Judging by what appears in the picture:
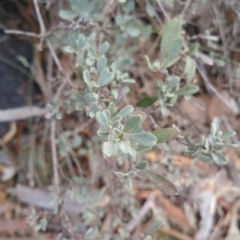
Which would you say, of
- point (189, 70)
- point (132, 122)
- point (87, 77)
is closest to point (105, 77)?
point (87, 77)

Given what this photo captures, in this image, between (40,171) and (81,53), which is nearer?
(81,53)

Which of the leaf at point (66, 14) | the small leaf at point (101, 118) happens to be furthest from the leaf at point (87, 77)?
the leaf at point (66, 14)

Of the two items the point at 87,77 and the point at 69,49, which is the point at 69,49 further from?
the point at 87,77

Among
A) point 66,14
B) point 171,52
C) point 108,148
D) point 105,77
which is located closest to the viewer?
point 108,148

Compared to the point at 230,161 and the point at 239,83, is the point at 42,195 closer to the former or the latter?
the point at 230,161

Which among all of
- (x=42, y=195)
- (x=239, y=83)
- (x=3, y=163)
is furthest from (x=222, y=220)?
(x=3, y=163)

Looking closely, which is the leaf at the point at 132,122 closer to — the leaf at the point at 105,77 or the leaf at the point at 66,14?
the leaf at the point at 105,77
